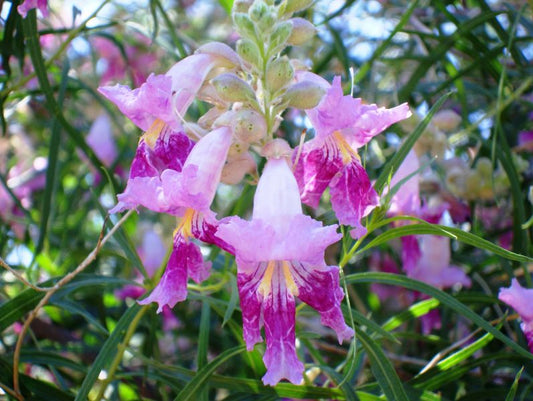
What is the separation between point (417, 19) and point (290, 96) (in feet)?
3.29

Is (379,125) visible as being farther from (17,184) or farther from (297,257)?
(17,184)

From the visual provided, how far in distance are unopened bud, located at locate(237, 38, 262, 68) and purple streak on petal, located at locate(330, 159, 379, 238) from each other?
156mm

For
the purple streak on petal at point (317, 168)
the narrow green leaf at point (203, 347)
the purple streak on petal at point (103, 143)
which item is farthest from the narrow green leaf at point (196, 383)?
the purple streak on petal at point (103, 143)

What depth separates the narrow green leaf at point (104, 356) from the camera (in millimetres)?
820

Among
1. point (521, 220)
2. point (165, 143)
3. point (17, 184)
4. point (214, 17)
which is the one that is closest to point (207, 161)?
point (165, 143)

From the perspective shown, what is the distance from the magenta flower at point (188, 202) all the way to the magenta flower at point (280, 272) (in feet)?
0.16

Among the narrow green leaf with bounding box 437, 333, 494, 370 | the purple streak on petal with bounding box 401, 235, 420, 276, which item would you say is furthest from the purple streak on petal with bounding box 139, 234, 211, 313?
the purple streak on petal with bounding box 401, 235, 420, 276

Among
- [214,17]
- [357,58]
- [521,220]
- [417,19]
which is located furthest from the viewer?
[214,17]

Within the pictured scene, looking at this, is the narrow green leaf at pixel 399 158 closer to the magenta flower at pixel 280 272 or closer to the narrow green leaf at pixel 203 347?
the magenta flower at pixel 280 272

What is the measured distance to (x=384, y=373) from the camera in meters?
0.82

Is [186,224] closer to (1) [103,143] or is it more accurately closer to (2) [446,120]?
(2) [446,120]

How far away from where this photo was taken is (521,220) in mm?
1086

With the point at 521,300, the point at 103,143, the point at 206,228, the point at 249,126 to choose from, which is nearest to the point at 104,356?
the point at 206,228

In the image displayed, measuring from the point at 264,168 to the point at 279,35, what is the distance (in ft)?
0.48
